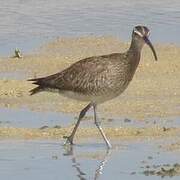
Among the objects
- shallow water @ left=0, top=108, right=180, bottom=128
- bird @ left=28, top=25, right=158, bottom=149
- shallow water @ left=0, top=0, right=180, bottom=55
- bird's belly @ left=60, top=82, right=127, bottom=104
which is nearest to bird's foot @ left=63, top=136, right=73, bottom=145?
bird @ left=28, top=25, right=158, bottom=149

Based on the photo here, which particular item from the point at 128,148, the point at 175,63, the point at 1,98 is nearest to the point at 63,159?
the point at 128,148

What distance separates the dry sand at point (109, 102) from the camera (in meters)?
14.0

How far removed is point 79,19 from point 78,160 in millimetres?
12233

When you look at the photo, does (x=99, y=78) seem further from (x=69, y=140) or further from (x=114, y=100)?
(x=114, y=100)

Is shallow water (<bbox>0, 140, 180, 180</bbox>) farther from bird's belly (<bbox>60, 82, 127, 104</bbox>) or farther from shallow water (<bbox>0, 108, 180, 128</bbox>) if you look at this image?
shallow water (<bbox>0, 108, 180, 128</bbox>)

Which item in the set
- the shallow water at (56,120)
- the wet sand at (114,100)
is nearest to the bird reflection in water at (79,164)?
the shallow water at (56,120)

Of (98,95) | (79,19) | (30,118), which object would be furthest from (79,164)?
(79,19)

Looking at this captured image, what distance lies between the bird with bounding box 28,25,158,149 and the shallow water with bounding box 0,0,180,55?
696cm

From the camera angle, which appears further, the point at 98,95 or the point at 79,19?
the point at 79,19

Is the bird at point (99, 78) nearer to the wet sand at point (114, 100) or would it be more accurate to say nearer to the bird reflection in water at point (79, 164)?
the bird reflection in water at point (79, 164)

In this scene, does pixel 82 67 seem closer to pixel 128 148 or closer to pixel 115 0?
pixel 128 148

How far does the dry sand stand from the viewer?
14.0 metres

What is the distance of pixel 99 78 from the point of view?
12703 millimetres

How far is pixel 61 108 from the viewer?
14539mm
